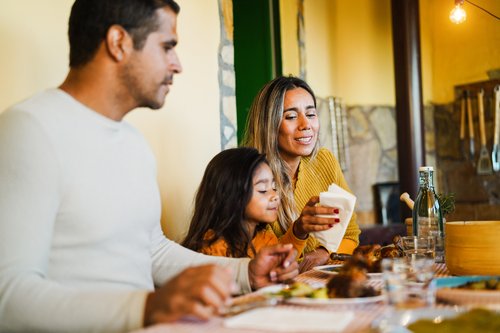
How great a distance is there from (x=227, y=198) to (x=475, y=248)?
111 centimetres

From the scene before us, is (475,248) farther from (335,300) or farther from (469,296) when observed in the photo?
(335,300)

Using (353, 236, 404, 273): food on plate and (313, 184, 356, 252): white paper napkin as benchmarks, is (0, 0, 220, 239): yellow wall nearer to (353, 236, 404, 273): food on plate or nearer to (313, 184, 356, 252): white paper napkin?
(313, 184, 356, 252): white paper napkin

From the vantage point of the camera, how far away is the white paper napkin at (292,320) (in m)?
1.07

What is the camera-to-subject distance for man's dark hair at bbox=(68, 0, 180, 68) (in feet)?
5.31

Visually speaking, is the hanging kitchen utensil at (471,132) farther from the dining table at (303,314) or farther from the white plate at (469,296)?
the dining table at (303,314)

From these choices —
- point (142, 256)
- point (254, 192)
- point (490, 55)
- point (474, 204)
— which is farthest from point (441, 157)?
point (142, 256)

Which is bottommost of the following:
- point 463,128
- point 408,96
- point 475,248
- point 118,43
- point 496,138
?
point 475,248

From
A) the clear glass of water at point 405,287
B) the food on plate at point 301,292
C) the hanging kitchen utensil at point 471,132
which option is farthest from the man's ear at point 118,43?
the hanging kitchen utensil at point 471,132

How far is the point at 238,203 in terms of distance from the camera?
2494 mm

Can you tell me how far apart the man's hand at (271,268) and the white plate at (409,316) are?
0.52 m

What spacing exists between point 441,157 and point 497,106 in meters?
0.79

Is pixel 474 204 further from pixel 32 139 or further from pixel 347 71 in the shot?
pixel 32 139

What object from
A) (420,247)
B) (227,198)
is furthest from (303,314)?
→ (227,198)

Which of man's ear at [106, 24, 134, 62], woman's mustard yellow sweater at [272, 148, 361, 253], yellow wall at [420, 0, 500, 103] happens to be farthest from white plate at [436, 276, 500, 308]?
yellow wall at [420, 0, 500, 103]
